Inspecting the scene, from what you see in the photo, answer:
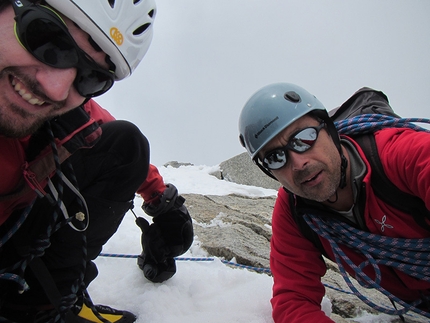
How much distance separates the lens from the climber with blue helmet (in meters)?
1.86

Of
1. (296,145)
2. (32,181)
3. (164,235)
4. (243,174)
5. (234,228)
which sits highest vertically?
(296,145)

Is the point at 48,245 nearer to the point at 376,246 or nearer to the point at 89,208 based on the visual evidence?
the point at 89,208

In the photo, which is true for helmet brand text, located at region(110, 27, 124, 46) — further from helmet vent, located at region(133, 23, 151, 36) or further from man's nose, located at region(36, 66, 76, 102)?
man's nose, located at region(36, 66, 76, 102)

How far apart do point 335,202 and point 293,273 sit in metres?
0.54

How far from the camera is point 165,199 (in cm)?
244

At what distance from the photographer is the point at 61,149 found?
1731 mm

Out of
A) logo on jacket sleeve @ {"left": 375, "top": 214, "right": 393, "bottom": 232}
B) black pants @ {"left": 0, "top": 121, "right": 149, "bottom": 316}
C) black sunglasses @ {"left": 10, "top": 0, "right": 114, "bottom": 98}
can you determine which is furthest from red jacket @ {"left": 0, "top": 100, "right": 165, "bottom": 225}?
logo on jacket sleeve @ {"left": 375, "top": 214, "right": 393, "bottom": 232}

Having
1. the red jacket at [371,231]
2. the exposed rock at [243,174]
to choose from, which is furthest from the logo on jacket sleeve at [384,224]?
the exposed rock at [243,174]

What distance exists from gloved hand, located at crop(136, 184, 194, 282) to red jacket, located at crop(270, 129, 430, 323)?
0.71 metres

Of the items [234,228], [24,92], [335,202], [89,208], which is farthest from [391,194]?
[234,228]

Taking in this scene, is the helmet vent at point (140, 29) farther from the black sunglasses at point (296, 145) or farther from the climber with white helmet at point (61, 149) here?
the black sunglasses at point (296, 145)

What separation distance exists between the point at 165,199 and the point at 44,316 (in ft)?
3.42

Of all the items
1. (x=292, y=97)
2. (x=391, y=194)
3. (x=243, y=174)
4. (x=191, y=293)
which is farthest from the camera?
(x=243, y=174)

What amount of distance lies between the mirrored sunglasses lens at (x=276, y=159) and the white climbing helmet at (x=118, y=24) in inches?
40.2
